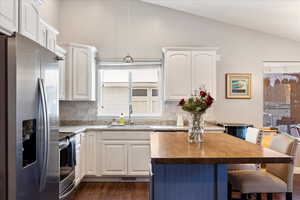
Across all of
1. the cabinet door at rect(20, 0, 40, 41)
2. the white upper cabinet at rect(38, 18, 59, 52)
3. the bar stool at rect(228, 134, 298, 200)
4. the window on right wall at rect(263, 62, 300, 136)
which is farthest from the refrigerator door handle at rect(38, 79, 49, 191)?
the window on right wall at rect(263, 62, 300, 136)

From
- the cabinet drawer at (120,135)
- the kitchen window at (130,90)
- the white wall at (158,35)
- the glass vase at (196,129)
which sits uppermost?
the white wall at (158,35)

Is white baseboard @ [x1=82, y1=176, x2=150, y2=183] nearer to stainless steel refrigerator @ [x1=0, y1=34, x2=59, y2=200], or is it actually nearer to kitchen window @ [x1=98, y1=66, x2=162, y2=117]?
kitchen window @ [x1=98, y1=66, x2=162, y2=117]

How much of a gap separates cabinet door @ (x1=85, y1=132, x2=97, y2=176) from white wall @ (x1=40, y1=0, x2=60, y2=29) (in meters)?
1.99

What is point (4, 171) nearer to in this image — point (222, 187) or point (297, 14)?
point (222, 187)

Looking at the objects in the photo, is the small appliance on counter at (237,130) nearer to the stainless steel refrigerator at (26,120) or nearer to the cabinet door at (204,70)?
the cabinet door at (204,70)

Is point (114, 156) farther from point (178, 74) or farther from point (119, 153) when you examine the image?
point (178, 74)

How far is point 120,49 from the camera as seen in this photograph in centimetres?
477

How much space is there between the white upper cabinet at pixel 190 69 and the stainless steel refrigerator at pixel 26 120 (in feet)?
7.99

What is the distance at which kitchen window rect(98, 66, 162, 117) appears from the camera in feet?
16.2

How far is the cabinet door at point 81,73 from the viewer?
430cm

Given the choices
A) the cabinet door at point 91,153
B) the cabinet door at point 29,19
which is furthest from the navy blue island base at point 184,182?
the cabinet door at point 91,153

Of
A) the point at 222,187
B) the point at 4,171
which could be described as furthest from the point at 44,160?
the point at 222,187

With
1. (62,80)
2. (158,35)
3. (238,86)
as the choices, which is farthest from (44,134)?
(238,86)

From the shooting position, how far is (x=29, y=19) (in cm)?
246
